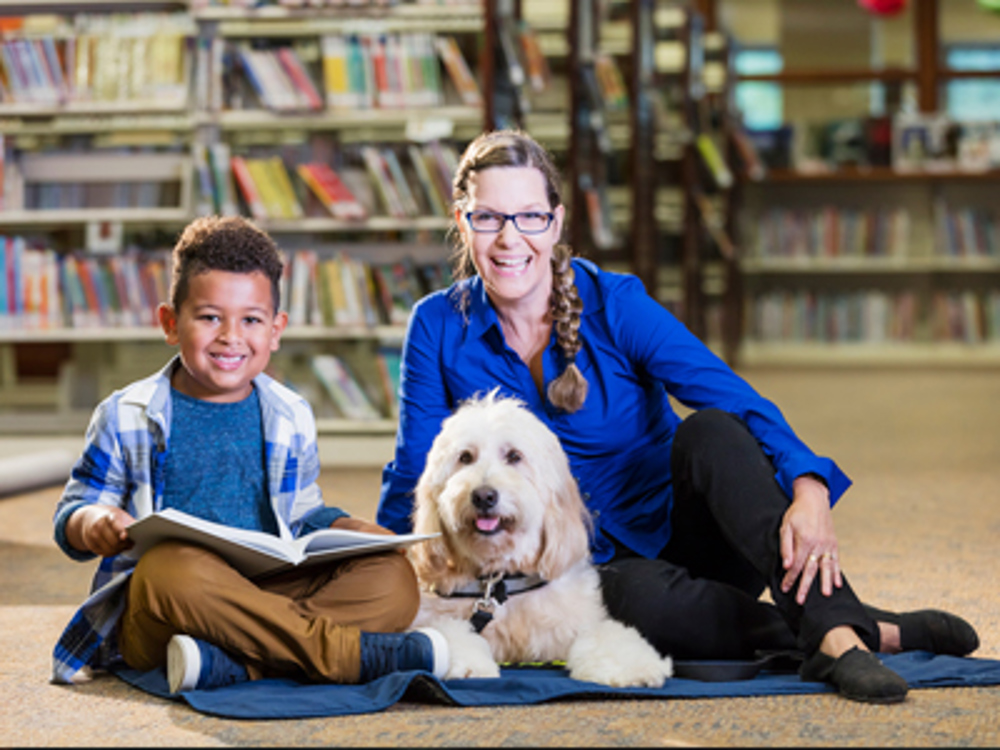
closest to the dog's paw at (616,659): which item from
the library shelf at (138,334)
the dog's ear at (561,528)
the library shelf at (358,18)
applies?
the dog's ear at (561,528)

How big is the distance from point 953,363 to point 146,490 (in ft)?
26.9

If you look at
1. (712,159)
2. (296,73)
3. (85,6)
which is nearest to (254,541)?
(296,73)

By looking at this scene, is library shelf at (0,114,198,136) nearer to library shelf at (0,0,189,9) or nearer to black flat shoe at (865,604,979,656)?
library shelf at (0,0,189,9)

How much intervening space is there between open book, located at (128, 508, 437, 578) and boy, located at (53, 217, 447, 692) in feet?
0.08

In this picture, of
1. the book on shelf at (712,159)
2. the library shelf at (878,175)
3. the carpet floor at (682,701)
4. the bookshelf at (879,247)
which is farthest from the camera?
the bookshelf at (879,247)

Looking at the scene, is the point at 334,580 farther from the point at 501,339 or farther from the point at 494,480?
the point at 501,339

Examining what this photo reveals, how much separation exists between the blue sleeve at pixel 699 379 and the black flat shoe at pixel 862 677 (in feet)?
0.76

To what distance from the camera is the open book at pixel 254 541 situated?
1.65 meters

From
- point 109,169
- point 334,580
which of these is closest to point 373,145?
point 109,169

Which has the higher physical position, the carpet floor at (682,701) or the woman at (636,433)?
the woman at (636,433)

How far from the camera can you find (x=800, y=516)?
5.66ft

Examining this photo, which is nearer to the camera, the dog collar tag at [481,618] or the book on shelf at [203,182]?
the dog collar tag at [481,618]

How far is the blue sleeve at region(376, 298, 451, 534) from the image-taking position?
2.03 meters

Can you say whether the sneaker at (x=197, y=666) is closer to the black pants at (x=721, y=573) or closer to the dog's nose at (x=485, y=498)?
the dog's nose at (x=485, y=498)
